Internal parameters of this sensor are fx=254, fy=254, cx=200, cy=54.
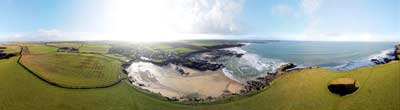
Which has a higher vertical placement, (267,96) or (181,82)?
(267,96)

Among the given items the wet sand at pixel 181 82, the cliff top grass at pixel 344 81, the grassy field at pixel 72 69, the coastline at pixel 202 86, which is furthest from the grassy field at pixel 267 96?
the wet sand at pixel 181 82

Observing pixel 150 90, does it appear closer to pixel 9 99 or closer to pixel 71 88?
pixel 71 88

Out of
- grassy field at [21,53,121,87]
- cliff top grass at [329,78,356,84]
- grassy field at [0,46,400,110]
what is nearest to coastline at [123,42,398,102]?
grassy field at [0,46,400,110]

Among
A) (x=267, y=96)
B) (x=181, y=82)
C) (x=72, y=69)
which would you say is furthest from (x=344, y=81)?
(x=72, y=69)

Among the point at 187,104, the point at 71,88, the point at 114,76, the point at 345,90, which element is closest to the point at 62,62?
the point at 114,76

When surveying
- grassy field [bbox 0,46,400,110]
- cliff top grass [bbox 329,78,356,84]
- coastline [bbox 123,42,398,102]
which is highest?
cliff top grass [bbox 329,78,356,84]

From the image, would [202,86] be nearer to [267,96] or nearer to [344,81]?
[267,96]

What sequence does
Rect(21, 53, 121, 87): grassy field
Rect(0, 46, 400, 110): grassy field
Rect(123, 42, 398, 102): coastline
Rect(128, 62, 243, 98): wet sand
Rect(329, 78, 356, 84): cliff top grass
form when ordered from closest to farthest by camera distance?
Rect(0, 46, 400, 110): grassy field
Rect(329, 78, 356, 84): cliff top grass
Rect(123, 42, 398, 102): coastline
Rect(21, 53, 121, 87): grassy field
Rect(128, 62, 243, 98): wet sand

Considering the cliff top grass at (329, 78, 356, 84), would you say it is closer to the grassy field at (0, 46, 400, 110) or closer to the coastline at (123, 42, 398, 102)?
the grassy field at (0, 46, 400, 110)
